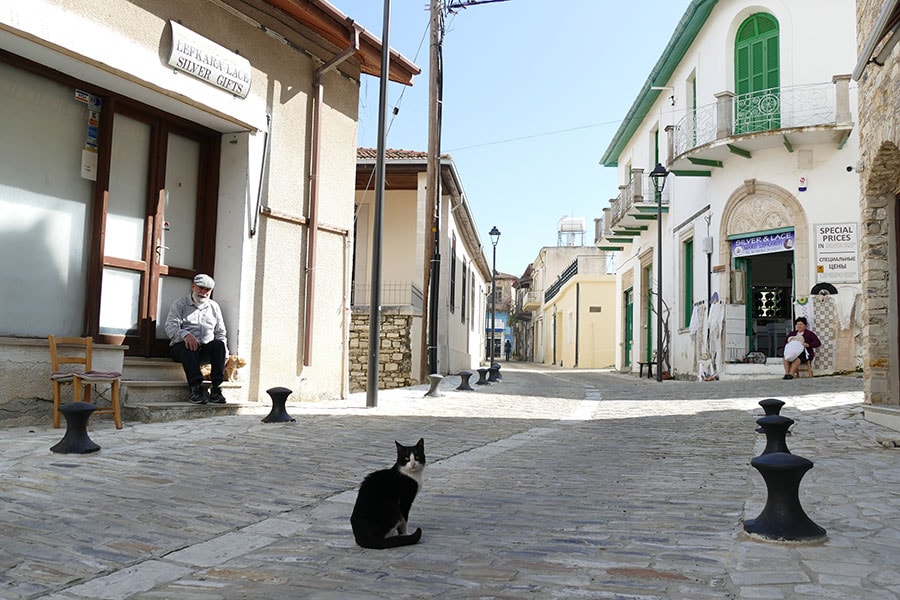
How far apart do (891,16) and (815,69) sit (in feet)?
36.2

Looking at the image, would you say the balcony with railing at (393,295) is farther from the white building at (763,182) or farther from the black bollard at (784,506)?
the black bollard at (784,506)

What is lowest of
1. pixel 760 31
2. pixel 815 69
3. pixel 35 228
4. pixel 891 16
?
pixel 35 228

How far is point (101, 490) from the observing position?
4.58 m

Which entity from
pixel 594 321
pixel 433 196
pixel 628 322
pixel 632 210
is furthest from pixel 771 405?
pixel 594 321

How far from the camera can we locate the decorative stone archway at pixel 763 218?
16.3m

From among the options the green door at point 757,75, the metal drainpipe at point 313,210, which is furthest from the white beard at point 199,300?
the green door at point 757,75

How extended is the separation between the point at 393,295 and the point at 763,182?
340 inches

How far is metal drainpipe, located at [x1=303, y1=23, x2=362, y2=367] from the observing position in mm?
9914

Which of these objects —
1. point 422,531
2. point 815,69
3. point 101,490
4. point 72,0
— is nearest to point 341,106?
point 72,0

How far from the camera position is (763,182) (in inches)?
675

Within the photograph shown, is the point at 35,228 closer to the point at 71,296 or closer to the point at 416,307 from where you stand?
the point at 71,296

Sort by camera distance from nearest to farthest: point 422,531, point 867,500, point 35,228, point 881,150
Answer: point 422,531 < point 867,500 < point 35,228 < point 881,150

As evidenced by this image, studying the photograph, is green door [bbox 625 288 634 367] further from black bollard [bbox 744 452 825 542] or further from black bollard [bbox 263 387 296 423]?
black bollard [bbox 744 452 825 542]

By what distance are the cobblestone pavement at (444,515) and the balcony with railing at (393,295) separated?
29.1ft
